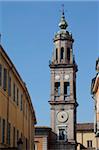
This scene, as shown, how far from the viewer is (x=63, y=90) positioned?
77.9m

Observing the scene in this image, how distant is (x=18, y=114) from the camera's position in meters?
32.5

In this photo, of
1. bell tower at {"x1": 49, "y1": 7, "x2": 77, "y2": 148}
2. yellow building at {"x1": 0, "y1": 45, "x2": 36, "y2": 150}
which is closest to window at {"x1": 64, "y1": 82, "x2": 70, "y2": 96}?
bell tower at {"x1": 49, "y1": 7, "x2": 77, "y2": 148}

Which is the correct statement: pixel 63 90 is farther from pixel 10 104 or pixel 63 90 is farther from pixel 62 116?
pixel 10 104

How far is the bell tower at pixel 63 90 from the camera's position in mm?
76938

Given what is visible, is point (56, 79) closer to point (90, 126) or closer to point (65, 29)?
point (65, 29)

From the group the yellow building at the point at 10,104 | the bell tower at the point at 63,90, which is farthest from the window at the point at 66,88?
the yellow building at the point at 10,104

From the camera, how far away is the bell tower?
7694cm

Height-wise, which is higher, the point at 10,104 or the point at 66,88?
the point at 66,88

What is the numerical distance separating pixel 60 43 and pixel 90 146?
2273 cm

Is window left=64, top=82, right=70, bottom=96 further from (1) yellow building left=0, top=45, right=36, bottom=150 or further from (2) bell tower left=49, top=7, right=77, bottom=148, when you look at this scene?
(1) yellow building left=0, top=45, right=36, bottom=150

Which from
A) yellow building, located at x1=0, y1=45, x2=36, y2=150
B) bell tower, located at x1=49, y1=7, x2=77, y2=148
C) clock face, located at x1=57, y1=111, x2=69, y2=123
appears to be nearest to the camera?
yellow building, located at x1=0, y1=45, x2=36, y2=150

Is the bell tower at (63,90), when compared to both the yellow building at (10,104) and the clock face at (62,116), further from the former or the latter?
the yellow building at (10,104)

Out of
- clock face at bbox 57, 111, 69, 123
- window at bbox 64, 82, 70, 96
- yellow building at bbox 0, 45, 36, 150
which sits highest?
window at bbox 64, 82, 70, 96

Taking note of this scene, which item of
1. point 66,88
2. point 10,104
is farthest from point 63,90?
point 10,104
